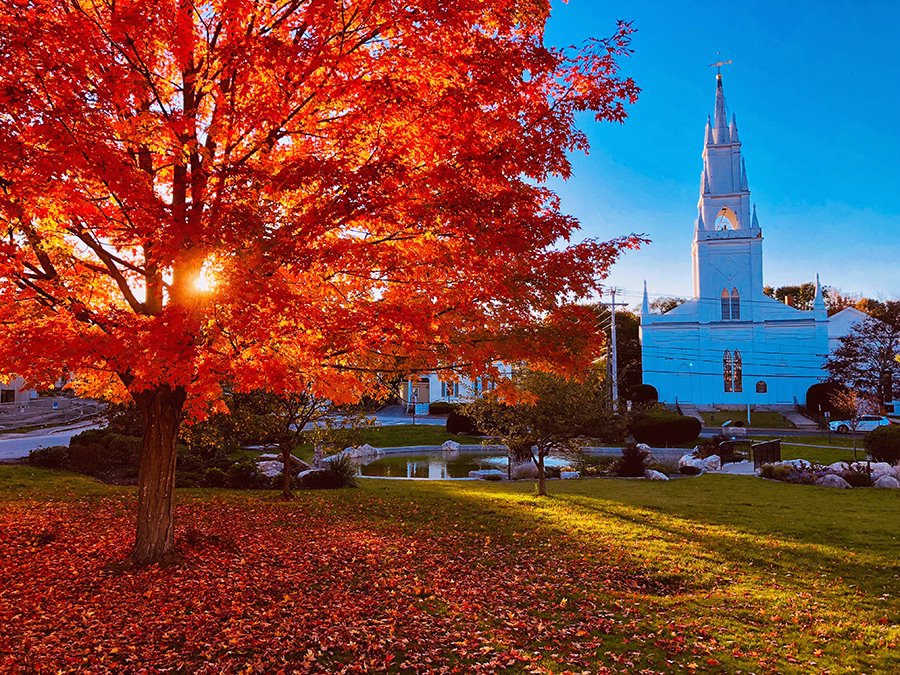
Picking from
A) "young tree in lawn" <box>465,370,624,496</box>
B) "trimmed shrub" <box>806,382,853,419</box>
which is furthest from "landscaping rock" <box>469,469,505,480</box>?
"trimmed shrub" <box>806,382,853,419</box>

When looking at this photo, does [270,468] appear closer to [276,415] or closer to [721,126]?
[276,415]

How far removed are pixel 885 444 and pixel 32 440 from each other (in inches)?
1400

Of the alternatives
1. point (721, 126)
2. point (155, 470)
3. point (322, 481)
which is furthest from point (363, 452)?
point (721, 126)

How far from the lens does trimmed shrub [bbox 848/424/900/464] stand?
2231 cm

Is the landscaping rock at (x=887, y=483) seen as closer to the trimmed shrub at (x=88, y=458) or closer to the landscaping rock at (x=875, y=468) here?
the landscaping rock at (x=875, y=468)

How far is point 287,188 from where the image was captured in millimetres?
6172

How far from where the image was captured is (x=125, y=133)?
21.1 feet

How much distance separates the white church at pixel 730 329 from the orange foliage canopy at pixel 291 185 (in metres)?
47.6

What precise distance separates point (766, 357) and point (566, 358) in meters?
50.4

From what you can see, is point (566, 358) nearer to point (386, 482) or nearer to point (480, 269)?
point (480, 269)

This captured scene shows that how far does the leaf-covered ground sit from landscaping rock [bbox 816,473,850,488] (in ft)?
17.0

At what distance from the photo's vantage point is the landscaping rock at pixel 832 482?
60.8 ft

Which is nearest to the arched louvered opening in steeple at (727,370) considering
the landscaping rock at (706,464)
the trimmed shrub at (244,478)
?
the landscaping rock at (706,464)

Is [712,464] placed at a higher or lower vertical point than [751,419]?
lower
